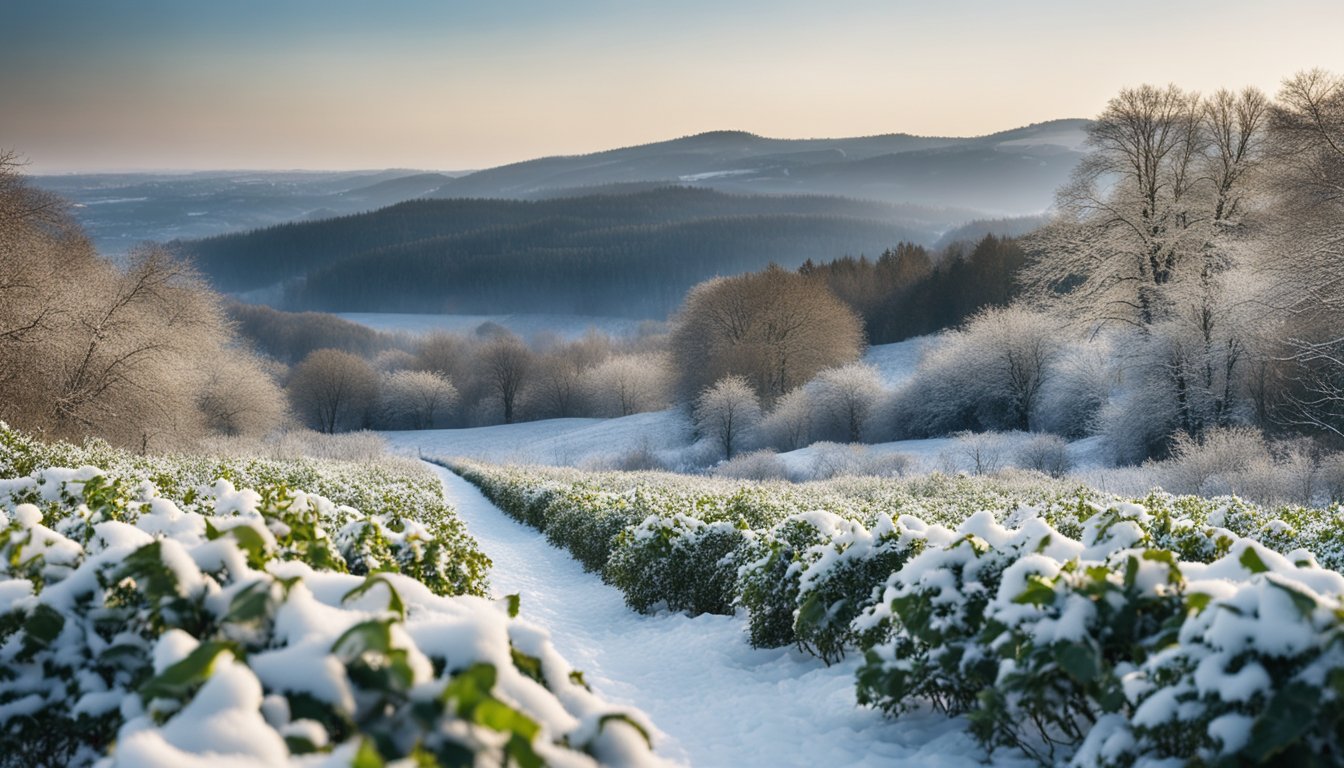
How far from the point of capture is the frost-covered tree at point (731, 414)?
151 ft

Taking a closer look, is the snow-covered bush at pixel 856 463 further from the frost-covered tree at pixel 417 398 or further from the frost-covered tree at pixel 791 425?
the frost-covered tree at pixel 417 398

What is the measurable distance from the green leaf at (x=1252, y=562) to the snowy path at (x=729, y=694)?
1652mm

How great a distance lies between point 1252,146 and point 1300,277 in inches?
481

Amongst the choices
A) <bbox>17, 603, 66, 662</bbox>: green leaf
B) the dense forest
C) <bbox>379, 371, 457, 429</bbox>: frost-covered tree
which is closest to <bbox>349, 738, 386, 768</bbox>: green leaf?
<bbox>17, 603, 66, 662</bbox>: green leaf

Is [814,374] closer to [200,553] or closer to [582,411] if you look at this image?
[582,411]

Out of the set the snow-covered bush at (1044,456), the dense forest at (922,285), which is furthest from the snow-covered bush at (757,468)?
the dense forest at (922,285)

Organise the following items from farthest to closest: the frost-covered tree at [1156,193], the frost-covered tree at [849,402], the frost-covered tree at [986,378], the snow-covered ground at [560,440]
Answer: the snow-covered ground at [560,440], the frost-covered tree at [849,402], the frost-covered tree at [986,378], the frost-covered tree at [1156,193]

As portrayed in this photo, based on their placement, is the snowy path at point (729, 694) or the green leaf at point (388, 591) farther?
the snowy path at point (729, 694)

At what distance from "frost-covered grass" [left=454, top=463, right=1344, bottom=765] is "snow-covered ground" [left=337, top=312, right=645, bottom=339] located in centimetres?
12767

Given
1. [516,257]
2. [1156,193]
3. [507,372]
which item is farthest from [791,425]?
[516,257]

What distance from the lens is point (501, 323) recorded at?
142 m

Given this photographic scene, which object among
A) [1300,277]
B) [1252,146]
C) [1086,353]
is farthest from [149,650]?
[1086,353]

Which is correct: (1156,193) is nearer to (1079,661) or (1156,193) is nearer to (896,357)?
(1079,661)

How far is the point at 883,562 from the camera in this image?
571 centimetres
